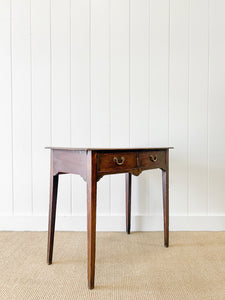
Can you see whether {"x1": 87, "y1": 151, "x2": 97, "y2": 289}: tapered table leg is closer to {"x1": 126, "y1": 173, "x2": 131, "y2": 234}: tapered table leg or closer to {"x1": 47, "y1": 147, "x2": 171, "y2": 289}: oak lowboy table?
{"x1": 47, "y1": 147, "x2": 171, "y2": 289}: oak lowboy table

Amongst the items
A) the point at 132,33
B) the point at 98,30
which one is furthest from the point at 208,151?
the point at 98,30

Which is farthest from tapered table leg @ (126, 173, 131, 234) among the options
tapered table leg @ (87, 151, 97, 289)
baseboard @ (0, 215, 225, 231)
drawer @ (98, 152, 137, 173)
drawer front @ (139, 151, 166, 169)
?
tapered table leg @ (87, 151, 97, 289)

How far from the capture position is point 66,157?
144 cm

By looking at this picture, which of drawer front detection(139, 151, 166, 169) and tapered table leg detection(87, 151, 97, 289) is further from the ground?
drawer front detection(139, 151, 166, 169)

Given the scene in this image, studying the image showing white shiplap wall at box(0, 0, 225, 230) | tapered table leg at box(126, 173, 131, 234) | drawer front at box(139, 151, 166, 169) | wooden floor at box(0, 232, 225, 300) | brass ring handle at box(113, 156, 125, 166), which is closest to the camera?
wooden floor at box(0, 232, 225, 300)

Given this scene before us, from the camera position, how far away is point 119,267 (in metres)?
1.48

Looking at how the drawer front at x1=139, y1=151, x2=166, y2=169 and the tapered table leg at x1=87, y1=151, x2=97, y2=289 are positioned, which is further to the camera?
the drawer front at x1=139, y1=151, x2=166, y2=169

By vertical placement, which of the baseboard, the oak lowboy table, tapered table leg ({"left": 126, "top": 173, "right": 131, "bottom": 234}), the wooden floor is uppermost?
the oak lowboy table

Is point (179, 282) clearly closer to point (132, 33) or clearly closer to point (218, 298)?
point (218, 298)

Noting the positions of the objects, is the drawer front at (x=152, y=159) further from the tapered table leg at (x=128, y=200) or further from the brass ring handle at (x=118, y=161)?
the tapered table leg at (x=128, y=200)

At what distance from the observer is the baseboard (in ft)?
6.95

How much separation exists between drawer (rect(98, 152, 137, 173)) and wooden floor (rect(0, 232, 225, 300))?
55 cm

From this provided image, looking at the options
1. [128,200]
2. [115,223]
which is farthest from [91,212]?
[115,223]

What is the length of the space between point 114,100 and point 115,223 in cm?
96
